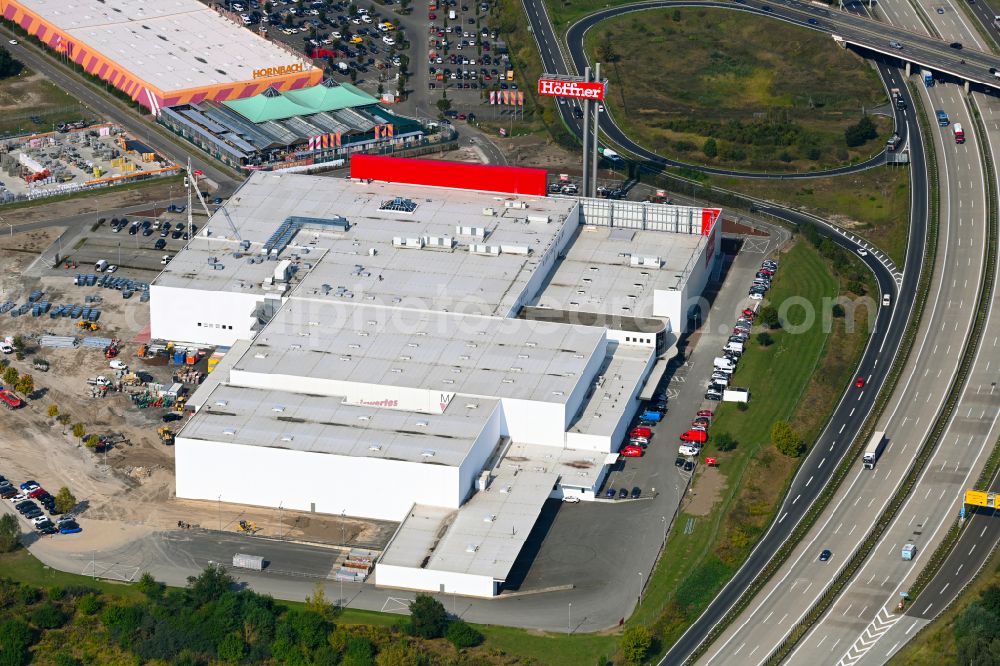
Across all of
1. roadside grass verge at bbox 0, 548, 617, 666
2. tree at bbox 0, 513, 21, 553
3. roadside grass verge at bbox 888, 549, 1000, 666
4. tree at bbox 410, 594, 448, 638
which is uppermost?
roadside grass verge at bbox 888, 549, 1000, 666

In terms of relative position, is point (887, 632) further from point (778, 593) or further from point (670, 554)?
point (670, 554)

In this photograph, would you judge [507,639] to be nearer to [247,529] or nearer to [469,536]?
[469,536]

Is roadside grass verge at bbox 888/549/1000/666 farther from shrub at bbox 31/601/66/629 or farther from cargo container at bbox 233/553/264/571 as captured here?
shrub at bbox 31/601/66/629

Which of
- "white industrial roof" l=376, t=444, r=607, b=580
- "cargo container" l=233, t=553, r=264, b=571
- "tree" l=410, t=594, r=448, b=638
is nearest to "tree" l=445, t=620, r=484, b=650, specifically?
"tree" l=410, t=594, r=448, b=638

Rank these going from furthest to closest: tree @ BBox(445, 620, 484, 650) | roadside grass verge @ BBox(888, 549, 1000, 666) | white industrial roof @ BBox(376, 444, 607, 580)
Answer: white industrial roof @ BBox(376, 444, 607, 580) < tree @ BBox(445, 620, 484, 650) < roadside grass verge @ BBox(888, 549, 1000, 666)

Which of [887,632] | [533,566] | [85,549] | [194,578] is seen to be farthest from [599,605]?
[85,549]

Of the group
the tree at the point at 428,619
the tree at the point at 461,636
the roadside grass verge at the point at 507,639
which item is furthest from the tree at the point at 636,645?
the tree at the point at 428,619

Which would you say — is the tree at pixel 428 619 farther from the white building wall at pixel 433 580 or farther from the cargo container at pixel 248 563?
the cargo container at pixel 248 563
